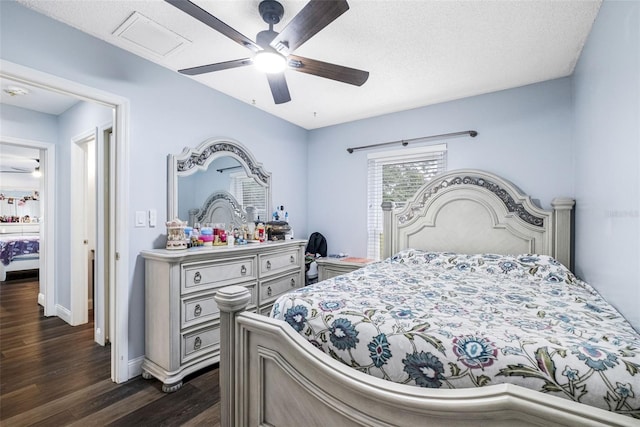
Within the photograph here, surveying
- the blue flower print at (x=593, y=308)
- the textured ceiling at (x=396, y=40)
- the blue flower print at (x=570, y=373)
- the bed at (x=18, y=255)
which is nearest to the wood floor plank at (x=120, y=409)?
the blue flower print at (x=570, y=373)

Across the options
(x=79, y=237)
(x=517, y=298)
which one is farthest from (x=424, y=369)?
(x=79, y=237)

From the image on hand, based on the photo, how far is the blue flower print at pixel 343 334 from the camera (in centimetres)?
117

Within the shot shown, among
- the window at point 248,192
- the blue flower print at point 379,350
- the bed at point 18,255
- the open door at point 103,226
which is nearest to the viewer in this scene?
the blue flower print at point 379,350

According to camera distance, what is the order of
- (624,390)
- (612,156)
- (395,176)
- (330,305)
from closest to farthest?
(624,390), (330,305), (612,156), (395,176)

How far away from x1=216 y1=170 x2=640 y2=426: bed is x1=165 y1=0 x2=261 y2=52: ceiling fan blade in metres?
1.32

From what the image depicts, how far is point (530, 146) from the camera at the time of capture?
8.97ft

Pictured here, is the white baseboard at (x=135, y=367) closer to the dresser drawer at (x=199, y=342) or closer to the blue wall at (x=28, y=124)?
the dresser drawer at (x=199, y=342)

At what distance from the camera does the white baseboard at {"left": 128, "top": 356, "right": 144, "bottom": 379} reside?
87.6 inches

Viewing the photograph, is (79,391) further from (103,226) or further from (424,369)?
(424,369)

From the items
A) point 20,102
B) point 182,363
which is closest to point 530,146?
point 182,363

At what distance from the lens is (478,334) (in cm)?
103

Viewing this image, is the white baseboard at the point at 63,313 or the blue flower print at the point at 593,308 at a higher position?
the blue flower print at the point at 593,308

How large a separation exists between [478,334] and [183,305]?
1.97 meters

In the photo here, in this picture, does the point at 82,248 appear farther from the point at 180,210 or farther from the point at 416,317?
the point at 416,317
